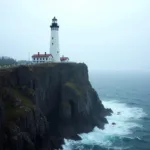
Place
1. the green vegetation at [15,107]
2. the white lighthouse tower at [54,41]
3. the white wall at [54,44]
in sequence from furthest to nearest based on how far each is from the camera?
1. the white wall at [54,44]
2. the white lighthouse tower at [54,41]
3. the green vegetation at [15,107]

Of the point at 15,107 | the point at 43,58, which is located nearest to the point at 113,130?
the point at 15,107

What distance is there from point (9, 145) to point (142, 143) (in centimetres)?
2882

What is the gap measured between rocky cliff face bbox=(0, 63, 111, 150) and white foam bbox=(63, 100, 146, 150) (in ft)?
6.37

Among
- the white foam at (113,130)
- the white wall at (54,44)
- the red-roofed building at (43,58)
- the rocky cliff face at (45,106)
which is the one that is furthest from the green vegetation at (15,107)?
the white wall at (54,44)

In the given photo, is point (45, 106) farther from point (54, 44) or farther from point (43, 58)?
point (54, 44)

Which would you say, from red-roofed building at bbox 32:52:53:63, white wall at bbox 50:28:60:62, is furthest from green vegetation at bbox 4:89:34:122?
white wall at bbox 50:28:60:62

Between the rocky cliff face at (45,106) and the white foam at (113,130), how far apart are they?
1.94 m

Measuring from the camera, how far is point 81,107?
6078cm

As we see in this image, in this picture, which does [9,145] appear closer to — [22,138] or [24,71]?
[22,138]

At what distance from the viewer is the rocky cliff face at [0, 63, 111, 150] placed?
132 ft

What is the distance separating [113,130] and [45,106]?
17061 millimetres

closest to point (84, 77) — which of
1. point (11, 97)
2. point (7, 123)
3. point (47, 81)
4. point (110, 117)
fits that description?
point (110, 117)

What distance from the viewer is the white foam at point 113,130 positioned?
5302 centimetres

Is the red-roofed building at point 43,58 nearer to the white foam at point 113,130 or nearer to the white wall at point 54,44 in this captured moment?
the white wall at point 54,44
